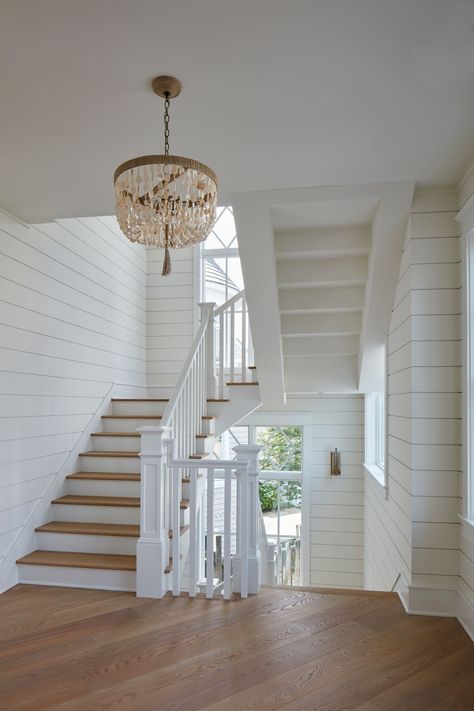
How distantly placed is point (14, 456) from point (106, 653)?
1486 mm

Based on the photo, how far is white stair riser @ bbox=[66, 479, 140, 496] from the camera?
411cm

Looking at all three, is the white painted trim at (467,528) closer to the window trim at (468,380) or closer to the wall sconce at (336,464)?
the window trim at (468,380)

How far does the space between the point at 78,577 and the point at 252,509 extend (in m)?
1.24

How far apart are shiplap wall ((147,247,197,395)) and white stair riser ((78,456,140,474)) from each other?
179cm

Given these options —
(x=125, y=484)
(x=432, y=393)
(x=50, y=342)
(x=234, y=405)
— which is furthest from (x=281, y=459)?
(x=432, y=393)

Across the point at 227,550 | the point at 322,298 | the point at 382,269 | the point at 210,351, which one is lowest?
the point at 227,550

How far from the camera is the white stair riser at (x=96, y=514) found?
12.7 feet

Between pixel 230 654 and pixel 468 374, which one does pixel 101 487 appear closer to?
pixel 230 654

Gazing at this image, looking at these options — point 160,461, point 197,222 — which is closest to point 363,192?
point 197,222

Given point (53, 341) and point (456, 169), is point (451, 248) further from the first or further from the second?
point (53, 341)

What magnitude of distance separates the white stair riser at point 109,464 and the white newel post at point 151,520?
3.67 feet

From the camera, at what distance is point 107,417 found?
486cm

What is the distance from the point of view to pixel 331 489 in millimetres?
6160

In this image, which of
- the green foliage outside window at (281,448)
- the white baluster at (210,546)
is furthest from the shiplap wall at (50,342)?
the green foliage outside window at (281,448)
